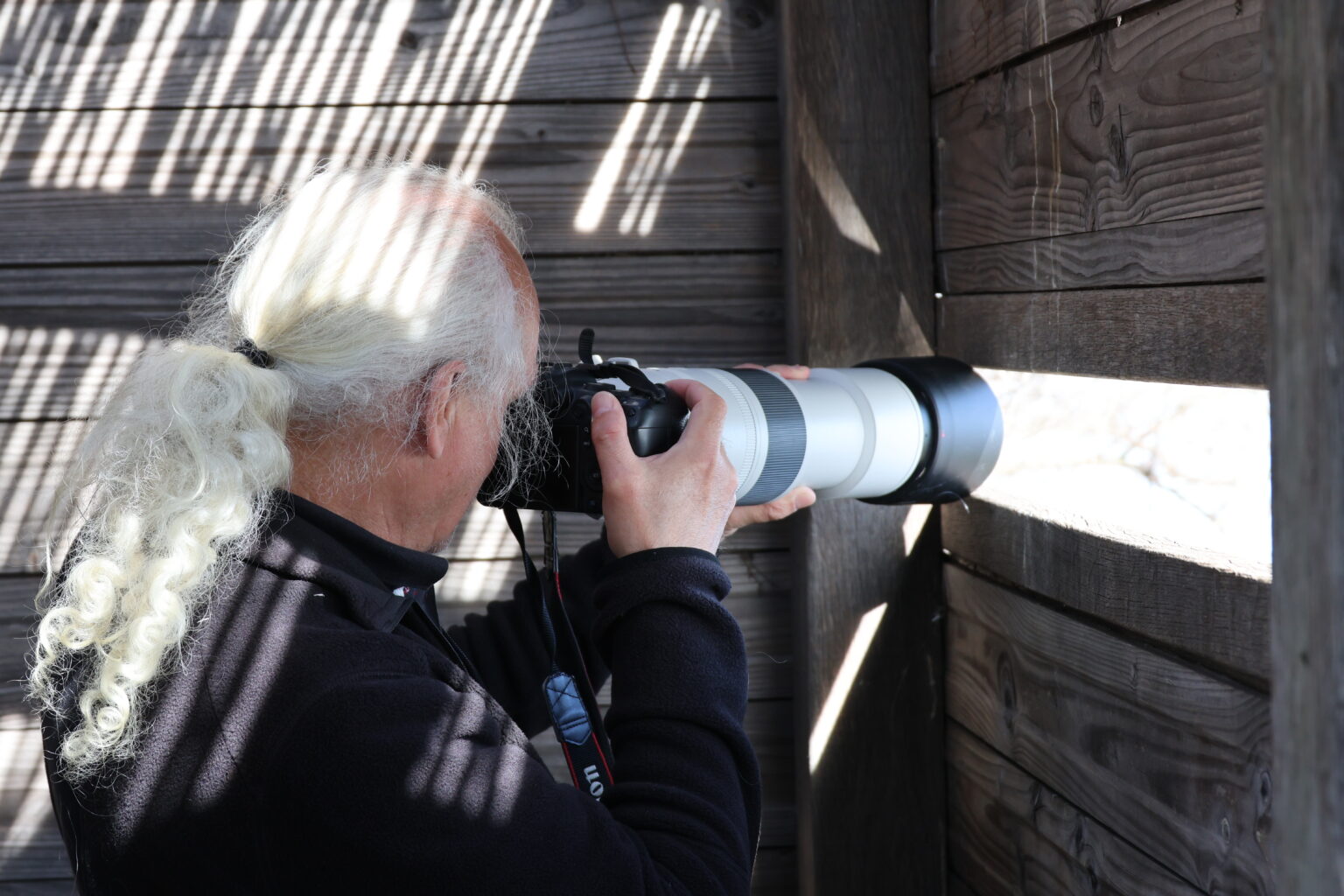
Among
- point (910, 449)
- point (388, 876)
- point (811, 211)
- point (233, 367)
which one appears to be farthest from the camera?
point (811, 211)

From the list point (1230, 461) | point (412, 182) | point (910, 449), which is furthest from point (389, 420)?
point (1230, 461)

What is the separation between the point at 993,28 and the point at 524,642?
2.39ft

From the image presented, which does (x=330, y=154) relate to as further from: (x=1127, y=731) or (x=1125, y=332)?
(x=1127, y=731)

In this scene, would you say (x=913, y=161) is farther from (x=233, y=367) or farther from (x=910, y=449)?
(x=233, y=367)

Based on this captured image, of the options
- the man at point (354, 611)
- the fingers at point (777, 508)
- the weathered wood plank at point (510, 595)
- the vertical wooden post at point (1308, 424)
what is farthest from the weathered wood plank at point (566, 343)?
the vertical wooden post at point (1308, 424)

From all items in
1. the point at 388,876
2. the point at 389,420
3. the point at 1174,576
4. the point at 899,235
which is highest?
the point at 899,235

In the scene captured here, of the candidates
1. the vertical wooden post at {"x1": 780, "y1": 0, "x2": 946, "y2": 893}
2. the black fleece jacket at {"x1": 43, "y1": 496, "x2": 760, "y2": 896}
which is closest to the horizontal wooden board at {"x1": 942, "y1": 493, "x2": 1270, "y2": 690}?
the vertical wooden post at {"x1": 780, "y1": 0, "x2": 946, "y2": 893}

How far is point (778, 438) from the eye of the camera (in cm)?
102

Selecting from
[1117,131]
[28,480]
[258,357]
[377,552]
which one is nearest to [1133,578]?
[1117,131]

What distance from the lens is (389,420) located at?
80 centimetres

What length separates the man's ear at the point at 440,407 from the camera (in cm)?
81

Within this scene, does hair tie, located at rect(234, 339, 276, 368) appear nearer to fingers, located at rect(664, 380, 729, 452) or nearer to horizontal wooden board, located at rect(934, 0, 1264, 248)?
fingers, located at rect(664, 380, 729, 452)

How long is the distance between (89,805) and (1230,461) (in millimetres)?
1202

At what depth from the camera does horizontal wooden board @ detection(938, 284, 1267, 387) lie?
750 mm
